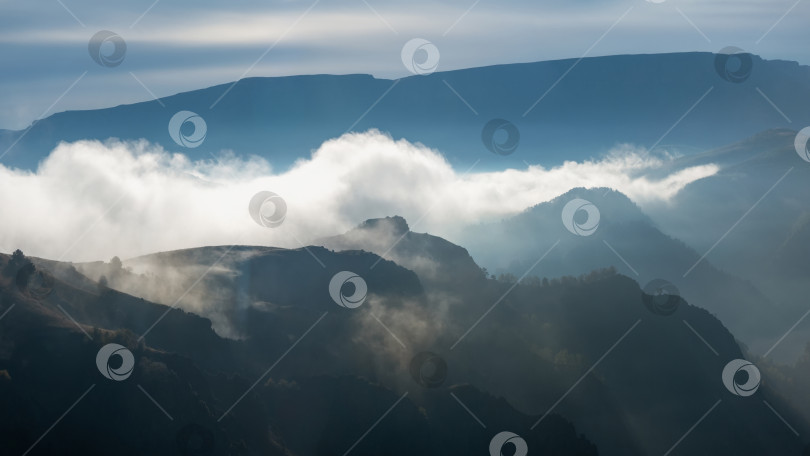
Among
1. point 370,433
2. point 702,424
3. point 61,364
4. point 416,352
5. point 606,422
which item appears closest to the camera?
point 61,364

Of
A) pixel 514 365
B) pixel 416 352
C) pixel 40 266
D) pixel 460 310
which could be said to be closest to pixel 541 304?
pixel 460 310

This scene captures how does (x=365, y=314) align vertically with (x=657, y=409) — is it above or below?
below

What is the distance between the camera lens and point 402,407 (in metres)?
109

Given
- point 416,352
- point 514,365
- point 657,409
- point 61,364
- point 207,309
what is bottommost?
point 61,364

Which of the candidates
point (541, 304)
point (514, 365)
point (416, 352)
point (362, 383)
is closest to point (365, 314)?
point (416, 352)

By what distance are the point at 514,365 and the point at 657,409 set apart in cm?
3962

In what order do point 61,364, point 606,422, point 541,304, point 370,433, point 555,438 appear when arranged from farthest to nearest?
point 541,304, point 606,422, point 555,438, point 370,433, point 61,364

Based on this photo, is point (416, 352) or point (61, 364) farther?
point (416, 352)

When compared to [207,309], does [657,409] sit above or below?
above

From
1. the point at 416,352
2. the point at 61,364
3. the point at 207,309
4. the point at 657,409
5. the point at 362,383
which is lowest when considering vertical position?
the point at 61,364

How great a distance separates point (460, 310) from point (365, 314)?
3607 centimetres

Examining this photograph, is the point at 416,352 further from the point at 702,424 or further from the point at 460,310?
the point at 702,424

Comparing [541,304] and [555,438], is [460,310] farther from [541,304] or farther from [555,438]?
[555,438]

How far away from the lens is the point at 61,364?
8631 cm
